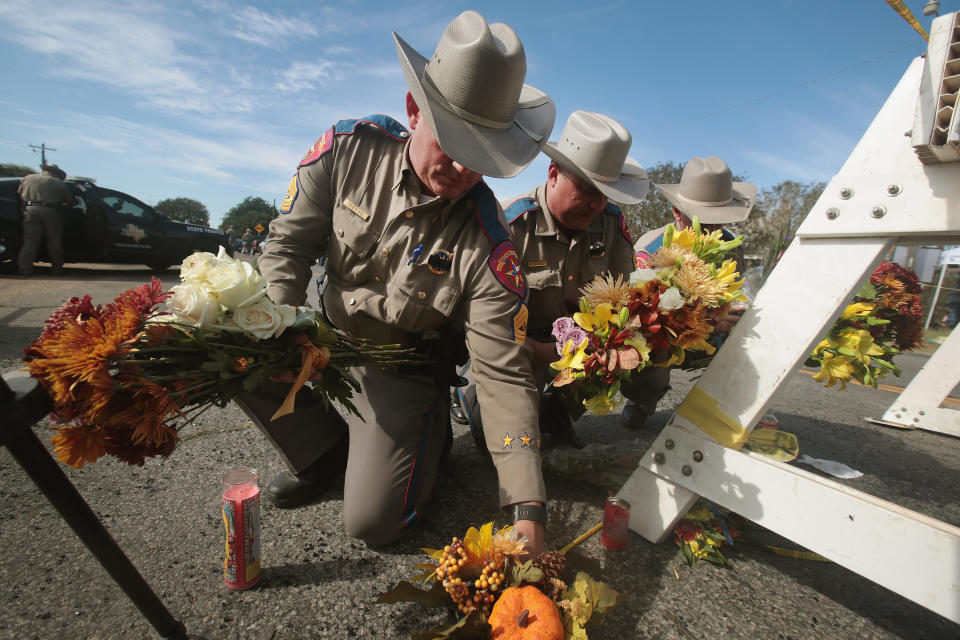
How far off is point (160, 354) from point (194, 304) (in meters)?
0.17

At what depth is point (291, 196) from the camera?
2479 mm

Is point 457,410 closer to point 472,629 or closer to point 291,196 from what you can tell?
point 291,196

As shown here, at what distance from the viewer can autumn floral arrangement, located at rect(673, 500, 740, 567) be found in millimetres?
2111

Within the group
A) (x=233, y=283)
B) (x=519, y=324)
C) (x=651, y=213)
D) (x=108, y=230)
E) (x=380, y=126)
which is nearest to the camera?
(x=233, y=283)

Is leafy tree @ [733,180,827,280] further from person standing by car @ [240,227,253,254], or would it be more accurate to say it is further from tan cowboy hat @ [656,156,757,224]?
person standing by car @ [240,227,253,254]

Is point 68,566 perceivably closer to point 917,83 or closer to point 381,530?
point 381,530

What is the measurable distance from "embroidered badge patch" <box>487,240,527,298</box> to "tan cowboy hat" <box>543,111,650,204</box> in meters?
0.77

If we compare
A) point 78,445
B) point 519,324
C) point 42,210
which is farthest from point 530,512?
point 42,210

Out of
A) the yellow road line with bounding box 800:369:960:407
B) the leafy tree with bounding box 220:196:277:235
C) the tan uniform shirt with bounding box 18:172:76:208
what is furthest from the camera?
the leafy tree with bounding box 220:196:277:235

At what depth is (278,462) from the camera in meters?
2.74

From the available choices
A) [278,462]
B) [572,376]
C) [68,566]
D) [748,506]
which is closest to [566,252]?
[572,376]

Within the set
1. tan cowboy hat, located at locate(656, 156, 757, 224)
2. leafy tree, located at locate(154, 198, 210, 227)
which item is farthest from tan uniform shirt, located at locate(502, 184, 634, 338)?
leafy tree, located at locate(154, 198, 210, 227)

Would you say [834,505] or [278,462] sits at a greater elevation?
[834,505]

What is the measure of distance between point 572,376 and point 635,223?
51.6 feet
